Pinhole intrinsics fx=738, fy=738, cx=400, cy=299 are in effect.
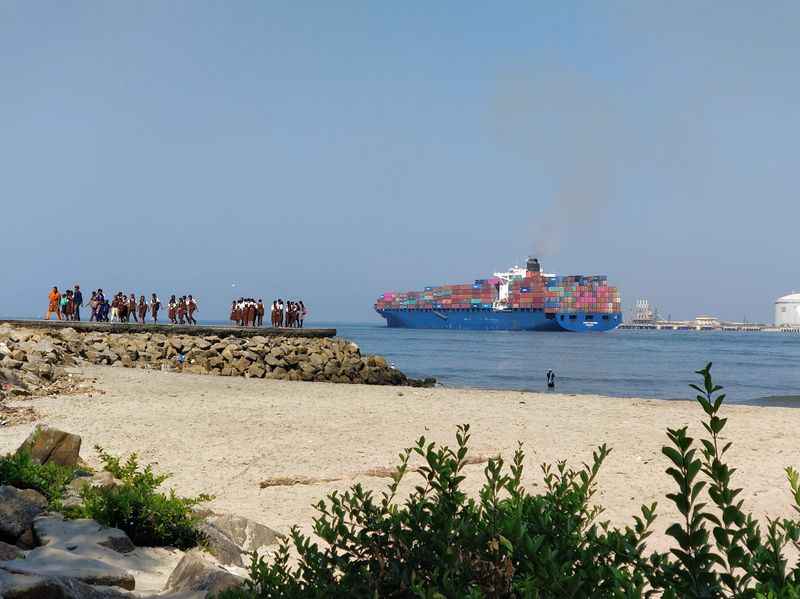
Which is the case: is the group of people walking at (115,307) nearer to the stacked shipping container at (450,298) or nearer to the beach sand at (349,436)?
the beach sand at (349,436)

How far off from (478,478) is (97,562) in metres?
5.17

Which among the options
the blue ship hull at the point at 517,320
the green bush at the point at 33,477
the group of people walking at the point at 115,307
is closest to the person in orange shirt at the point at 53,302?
the group of people walking at the point at 115,307

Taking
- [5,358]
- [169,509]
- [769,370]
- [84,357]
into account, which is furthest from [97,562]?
[769,370]

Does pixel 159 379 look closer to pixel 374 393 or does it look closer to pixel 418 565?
pixel 374 393

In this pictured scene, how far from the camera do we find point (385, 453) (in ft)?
32.3

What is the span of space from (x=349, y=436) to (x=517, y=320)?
4094 inches

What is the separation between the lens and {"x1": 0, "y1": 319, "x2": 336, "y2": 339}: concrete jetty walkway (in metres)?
28.5

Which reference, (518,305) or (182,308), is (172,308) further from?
(518,305)

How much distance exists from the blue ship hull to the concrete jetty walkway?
83.7 m

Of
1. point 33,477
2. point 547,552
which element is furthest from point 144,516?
point 547,552


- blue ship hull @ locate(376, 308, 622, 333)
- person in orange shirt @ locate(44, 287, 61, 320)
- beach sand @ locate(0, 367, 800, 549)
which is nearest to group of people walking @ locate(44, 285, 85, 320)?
person in orange shirt @ locate(44, 287, 61, 320)

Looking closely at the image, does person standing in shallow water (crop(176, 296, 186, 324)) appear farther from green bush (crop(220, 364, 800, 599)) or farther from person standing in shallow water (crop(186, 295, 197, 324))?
green bush (crop(220, 364, 800, 599))

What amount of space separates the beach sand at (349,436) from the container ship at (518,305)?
96.3 meters

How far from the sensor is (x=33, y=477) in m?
5.36
